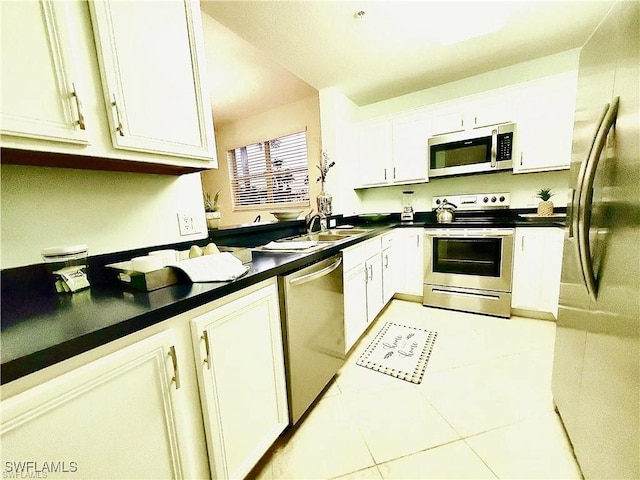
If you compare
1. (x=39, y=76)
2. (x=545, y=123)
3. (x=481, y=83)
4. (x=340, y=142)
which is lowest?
(x=39, y=76)

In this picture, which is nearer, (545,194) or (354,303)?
(354,303)

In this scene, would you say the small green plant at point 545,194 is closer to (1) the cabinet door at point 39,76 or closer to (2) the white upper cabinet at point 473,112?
(2) the white upper cabinet at point 473,112

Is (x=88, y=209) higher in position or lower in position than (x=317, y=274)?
higher

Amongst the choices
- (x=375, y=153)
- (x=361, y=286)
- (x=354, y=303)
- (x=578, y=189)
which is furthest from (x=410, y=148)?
(x=578, y=189)

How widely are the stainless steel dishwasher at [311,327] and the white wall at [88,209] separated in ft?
2.20

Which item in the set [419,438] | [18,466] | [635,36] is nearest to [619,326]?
[635,36]

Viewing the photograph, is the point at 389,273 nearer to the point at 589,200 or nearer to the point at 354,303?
the point at 354,303

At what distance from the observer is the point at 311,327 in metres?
1.31

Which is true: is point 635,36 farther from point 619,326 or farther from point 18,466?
point 18,466

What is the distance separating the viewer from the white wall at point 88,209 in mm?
859

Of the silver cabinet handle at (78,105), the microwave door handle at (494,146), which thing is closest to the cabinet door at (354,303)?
the silver cabinet handle at (78,105)

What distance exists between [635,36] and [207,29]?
2.34 m

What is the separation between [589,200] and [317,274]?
3.54ft

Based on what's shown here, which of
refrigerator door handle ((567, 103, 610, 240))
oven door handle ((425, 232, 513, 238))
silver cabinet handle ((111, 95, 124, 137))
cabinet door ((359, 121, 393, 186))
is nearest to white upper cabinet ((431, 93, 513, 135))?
cabinet door ((359, 121, 393, 186))
